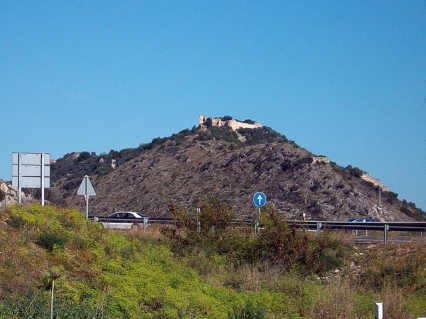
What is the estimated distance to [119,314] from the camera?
43.2ft

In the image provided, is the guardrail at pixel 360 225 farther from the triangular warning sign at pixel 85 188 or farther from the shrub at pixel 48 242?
the shrub at pixel 48 242

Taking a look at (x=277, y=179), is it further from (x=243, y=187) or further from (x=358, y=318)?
(x=358, y=318)

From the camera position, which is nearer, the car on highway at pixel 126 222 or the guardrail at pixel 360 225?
the guardrail at pixel 360 225

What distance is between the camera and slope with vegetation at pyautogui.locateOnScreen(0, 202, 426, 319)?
1387 centimetres

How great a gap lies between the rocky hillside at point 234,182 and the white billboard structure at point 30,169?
25.4m

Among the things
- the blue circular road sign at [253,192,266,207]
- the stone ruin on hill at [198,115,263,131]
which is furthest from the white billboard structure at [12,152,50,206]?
the stone ruin on hill at [198,115,263,131]

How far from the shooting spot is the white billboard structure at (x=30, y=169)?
26125mm

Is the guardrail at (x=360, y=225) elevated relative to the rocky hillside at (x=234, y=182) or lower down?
lower down

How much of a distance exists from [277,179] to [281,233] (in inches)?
1726

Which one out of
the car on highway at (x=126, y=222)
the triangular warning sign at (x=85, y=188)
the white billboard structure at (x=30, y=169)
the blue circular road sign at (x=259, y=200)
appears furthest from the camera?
the car on highway at (x=126, y=222)

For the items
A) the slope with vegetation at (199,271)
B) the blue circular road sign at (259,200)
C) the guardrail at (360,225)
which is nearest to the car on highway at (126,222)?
the guardrail at (360,225)

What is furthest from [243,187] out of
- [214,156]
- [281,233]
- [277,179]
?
[281,233]

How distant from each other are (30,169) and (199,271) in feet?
32.3

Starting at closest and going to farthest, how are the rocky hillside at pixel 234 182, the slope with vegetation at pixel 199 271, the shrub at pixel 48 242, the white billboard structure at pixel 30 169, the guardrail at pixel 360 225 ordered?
the slope with vegetation at pixel 199 271 < the shrub at pixel 48 242 < the guardrail at pixel 360 225 < the white billboard structure at pixel 30 169 < the rocky hillside at pixel 234 182
